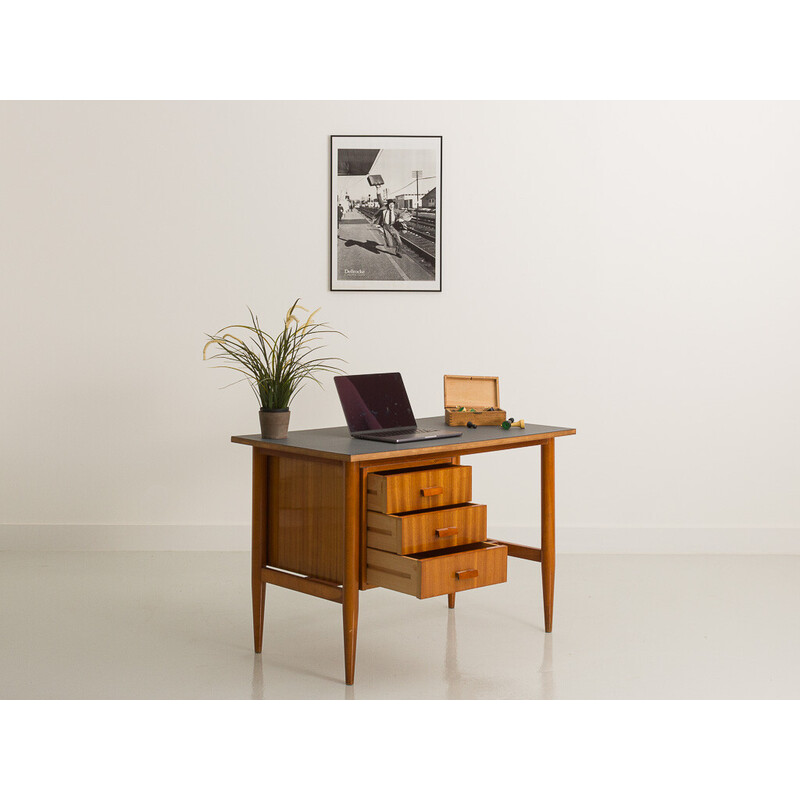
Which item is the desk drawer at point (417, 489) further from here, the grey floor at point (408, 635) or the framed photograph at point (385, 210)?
the framed photograph at point (385, 210)

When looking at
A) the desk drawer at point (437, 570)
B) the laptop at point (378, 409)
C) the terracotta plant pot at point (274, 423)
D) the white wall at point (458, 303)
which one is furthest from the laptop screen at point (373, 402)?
the white wall at point (458, 303)

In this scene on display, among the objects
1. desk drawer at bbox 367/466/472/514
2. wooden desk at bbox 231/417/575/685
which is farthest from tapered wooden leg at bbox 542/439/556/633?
desk drawer at bbox 367/466/472/514

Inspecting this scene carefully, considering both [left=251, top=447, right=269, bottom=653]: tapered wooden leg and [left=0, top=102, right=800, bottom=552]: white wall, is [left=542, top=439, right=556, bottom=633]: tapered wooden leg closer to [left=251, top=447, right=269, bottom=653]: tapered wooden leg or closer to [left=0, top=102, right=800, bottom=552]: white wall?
[left=251, top=447, right=269, bottom=653]: tapered wooden leg

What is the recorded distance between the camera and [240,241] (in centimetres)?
479

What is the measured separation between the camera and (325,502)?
3094mm

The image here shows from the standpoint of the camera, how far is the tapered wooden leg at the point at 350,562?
2.95 m

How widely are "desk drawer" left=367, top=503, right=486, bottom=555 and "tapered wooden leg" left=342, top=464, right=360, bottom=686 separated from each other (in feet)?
0.24

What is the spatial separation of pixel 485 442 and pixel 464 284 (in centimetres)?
174

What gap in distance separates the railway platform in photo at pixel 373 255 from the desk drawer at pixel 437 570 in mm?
1962

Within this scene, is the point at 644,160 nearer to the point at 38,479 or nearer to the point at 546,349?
the point at 546,349

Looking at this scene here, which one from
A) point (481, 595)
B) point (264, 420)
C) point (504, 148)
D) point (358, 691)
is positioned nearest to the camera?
point (358, 691)

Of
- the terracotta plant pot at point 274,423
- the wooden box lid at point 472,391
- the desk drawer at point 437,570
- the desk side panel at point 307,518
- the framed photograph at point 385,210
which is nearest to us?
the desk drawer at point 437,570

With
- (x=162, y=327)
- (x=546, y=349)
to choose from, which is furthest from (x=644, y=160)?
(x=162, y=327)

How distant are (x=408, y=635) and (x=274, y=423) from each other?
0.99 metres
